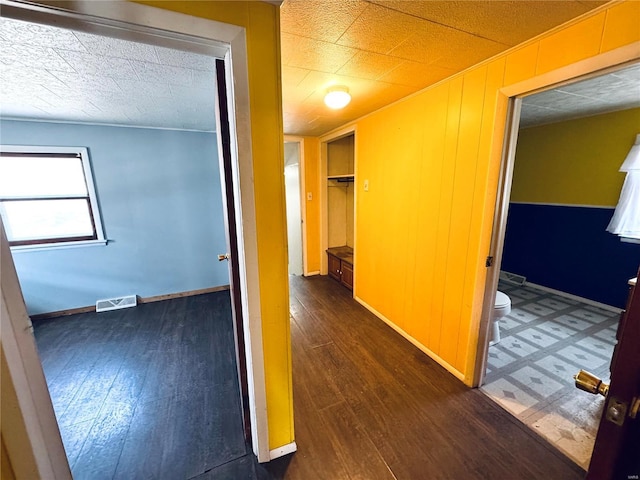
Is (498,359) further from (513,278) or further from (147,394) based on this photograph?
(147,394)

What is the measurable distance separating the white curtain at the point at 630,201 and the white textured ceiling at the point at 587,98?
533mm

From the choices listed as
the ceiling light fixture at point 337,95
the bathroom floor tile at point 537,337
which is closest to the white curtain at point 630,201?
the bathroom floor tile at point 537,337

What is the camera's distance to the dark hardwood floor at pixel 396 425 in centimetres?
135

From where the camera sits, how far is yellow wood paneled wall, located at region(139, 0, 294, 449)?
0.99m

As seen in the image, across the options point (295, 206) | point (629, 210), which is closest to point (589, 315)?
point (629, 210)

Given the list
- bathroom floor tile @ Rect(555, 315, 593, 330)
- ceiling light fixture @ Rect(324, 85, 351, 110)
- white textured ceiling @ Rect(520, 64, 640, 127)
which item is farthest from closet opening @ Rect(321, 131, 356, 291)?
bathroom floor tile @ Rect(555, 315, 593, 330)

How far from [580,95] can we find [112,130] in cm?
479

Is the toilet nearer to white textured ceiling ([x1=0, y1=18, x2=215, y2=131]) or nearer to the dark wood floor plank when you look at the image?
the dark wood floor plank

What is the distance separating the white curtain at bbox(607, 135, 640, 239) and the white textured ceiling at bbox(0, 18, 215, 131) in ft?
13.5

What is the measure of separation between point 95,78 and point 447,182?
258 centimetres

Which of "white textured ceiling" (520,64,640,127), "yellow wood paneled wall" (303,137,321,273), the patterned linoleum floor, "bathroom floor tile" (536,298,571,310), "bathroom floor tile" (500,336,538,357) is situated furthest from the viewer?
"yellow wood paneled wall" (303,137,321,273)

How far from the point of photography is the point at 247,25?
995mm

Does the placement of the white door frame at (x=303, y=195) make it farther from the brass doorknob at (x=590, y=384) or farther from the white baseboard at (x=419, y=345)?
the brass doorknob at (x=590, y=384)

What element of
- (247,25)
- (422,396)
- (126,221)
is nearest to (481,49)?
(247,25)
